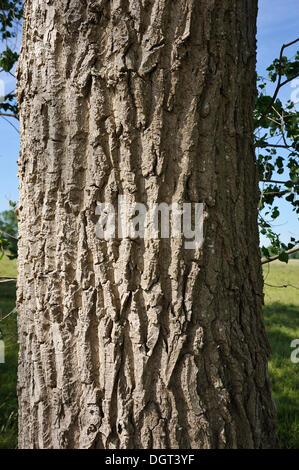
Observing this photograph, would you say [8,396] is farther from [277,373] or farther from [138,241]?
[138,241]

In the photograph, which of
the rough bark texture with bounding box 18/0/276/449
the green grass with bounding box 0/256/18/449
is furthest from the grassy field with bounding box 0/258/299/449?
the rough bark texture with bounding box 18/0/276/449

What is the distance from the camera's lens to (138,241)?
53.9 inches

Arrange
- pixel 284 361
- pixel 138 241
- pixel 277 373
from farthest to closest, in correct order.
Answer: pixel 284 361
pixel 277 373
pixel 138 241

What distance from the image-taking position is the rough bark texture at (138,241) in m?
1.35

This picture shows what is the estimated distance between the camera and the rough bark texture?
135 centimetres

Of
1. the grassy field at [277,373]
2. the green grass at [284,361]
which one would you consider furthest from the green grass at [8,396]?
the green grass at [284,361]

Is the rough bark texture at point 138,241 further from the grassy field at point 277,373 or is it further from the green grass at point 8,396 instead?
the green grass at point 8,396

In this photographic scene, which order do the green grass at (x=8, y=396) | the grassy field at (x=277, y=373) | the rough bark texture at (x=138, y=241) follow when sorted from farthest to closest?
the grassy field at (x=277, y=373) → the green grass at (x=8, y=396) → the rough bark texture at (x=138, y=241)

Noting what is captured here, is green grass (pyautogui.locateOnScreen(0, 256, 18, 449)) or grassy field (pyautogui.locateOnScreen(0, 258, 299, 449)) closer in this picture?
green grass (pyautogui.locateOnScreen(0, 256, 18, 449))

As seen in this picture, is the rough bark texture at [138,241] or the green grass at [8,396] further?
the green grass at [8,396]

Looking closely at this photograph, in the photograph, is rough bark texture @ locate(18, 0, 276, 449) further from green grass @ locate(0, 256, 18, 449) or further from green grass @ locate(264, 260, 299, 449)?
green grass @ locate(0, 256, 18, 449)

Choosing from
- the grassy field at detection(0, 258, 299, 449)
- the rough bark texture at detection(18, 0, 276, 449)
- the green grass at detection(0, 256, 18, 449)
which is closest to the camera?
the rough bark texture at detection(18, 0, 276, 449)

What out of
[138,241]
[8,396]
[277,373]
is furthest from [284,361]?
[138,241]

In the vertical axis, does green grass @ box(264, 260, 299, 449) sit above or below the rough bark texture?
below
